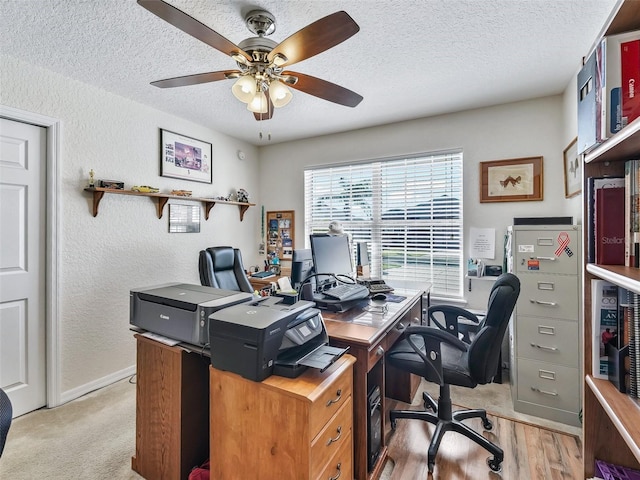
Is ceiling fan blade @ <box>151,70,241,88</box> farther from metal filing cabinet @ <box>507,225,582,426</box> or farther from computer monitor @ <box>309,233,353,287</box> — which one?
metal filing cabinet @ <box>507,225,582,426</box>

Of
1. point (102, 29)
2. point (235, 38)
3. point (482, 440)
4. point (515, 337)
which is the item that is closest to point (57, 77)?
point (102, 29)

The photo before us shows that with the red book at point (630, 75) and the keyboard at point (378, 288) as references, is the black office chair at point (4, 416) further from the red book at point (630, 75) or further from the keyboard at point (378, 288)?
the red book at point (630, 75)

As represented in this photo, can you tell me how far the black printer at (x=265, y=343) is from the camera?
1.17 meters

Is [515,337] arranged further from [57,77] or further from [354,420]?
[57,77]

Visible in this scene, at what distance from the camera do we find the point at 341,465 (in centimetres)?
131

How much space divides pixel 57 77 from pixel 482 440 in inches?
154

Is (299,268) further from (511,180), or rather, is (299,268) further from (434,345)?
(511,180)

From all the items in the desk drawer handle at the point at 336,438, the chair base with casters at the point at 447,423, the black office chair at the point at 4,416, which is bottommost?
the chair base with casters at the point at 447,423

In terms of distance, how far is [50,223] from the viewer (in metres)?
2.34

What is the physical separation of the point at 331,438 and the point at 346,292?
103 cm

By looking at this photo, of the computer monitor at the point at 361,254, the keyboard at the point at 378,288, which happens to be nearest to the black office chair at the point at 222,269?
the computer monitor at the point at 361,254

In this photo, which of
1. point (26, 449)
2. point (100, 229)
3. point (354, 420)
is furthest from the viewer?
point (100, 229)

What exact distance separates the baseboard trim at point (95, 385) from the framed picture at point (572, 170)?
411cm

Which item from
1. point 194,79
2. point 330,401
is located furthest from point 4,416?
point 194,79
